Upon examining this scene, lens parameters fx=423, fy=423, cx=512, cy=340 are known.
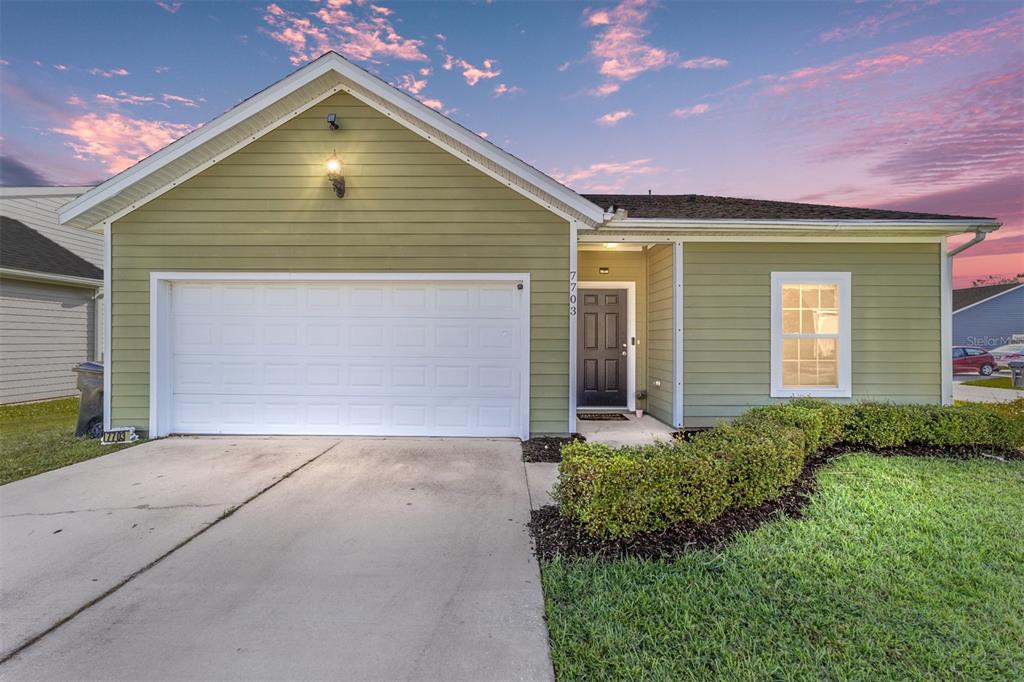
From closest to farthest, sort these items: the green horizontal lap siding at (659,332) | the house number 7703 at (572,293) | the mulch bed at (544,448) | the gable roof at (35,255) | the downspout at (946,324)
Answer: the mulch bed at (544,448)
the house number 7703 at (572,293)
the downspout at (946,324)
the green horizontal lap siding at (659,332)
the gable roof at (35,255)

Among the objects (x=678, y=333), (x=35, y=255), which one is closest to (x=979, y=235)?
(x=678, y=333)

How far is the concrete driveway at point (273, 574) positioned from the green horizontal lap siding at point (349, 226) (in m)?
2.03

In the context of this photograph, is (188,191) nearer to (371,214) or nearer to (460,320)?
(371,214)

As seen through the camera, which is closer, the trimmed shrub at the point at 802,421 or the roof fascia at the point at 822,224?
the trimmed shrub at the point at 802,421

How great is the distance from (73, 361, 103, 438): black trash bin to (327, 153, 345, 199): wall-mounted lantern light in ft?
13.5

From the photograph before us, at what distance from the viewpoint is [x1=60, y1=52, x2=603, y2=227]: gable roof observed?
17.2 ft

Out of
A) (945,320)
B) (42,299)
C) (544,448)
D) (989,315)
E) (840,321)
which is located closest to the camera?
(544,448)

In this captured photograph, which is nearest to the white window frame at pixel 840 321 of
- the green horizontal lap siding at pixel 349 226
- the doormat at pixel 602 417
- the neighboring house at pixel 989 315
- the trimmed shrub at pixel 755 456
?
the doormat at pixel 602 417

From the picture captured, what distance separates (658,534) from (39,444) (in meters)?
7.59

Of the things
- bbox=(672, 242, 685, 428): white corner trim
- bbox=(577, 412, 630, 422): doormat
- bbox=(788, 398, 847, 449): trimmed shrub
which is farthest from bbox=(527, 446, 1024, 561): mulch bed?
bbox=(577, 412, 630, 422): doormat

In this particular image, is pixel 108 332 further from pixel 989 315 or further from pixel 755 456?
pixel 989 315

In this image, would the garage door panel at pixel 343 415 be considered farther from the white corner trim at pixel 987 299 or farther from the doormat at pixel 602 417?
the white corner trim at pixel 987 299

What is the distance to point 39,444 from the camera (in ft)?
18.0

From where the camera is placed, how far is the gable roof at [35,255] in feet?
28.7
